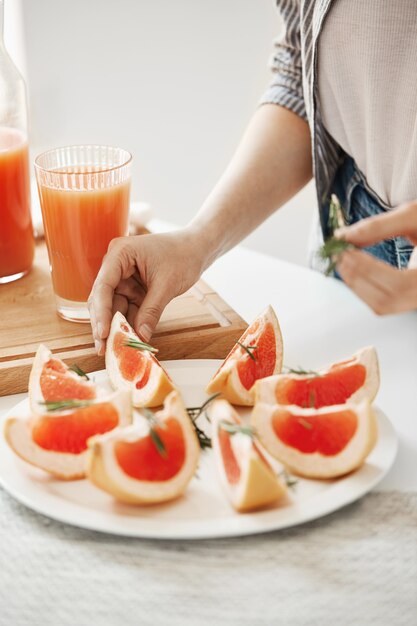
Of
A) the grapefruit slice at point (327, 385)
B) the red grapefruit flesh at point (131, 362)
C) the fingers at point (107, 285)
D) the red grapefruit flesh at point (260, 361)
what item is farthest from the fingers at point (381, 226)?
the fingers at point (107, 285)

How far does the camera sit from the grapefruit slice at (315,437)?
3.40 ft

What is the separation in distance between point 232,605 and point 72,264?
0.86 m

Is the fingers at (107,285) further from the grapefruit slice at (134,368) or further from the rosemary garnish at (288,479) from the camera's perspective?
the rosemary garnish at (288,479)

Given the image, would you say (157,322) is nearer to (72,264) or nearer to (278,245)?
(72,264)

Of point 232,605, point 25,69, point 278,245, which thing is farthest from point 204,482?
point 278,245

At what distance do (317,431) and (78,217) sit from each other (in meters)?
0.70

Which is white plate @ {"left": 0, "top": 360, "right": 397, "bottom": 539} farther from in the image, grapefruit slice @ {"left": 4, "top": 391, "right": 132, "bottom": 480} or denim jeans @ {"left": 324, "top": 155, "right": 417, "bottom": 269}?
denim jeans @ {"left": 324, "top": 155, "right": 417, "bottom": 269}

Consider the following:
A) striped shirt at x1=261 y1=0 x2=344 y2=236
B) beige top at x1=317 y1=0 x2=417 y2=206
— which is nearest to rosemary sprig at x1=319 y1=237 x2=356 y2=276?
beige top at x1=317 y1=0 x2=417 y2=206

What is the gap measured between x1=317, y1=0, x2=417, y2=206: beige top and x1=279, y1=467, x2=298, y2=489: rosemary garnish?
715 mm

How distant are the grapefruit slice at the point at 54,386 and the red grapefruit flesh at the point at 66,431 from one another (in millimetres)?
114

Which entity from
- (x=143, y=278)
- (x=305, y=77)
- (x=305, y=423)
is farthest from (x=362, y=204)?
(x=305, y=423)

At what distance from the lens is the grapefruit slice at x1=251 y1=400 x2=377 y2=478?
1.04 m

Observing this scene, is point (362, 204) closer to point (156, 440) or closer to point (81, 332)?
point (81, 332)

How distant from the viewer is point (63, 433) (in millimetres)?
1061
